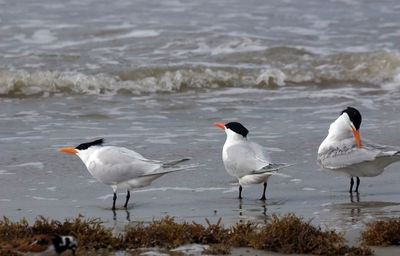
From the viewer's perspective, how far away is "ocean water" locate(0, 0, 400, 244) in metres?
7.27

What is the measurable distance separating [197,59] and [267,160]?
7.57m

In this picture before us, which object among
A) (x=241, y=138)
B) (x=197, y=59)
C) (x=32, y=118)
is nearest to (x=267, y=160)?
(x=241, y=138)

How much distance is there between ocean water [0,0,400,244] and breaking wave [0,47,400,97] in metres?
0.03

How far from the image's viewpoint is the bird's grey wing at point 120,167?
7191mm

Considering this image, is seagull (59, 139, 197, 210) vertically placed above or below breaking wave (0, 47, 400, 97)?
below

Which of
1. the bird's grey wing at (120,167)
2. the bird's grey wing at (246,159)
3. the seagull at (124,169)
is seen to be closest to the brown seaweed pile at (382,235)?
the bird's grey wing at (246,159)

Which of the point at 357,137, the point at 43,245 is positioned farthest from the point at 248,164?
the point at 43,245

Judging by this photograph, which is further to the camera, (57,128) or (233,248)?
(57,128)

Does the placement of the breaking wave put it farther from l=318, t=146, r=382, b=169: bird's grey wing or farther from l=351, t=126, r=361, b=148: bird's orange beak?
l=318, t=146, r=382, b=169: bird's grey wing

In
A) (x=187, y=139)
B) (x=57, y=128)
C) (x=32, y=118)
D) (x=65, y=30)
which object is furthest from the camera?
(x=65, y=30)

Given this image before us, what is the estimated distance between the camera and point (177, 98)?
495 inches

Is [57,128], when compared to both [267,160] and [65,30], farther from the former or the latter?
[65,30]

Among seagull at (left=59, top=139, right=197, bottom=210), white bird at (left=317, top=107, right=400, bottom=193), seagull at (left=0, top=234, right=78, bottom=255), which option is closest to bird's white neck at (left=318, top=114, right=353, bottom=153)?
white bird at (left=317, top=107, right=400, bottom=193)

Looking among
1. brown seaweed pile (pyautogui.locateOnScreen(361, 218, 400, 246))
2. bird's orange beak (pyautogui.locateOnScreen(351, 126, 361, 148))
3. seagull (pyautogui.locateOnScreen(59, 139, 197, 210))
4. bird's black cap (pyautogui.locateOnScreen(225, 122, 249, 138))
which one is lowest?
brown seaweed pile (pyautogui.locateOnScreen(361, 218, 400, 246))
